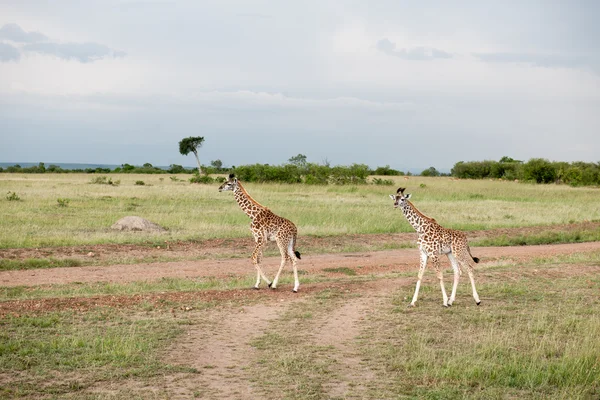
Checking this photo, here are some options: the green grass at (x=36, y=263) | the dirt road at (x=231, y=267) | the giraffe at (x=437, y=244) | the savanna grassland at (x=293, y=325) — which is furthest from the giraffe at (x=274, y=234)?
the green grass at (x=36, y=263)

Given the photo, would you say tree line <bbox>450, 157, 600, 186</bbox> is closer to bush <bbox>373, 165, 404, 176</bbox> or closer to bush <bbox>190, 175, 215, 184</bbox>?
bush <bbox>373, 165, 404, 176</bbox>

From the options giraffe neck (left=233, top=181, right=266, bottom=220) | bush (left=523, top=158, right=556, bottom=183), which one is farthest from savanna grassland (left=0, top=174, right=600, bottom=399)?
bush (left=523, top=158, right=556, bottom=183)

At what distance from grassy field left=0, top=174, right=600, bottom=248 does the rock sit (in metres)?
0.38

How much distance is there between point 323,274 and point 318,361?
8.03 m

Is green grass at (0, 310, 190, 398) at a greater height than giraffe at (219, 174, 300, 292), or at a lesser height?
lesser

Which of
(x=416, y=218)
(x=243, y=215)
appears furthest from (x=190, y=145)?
(x=416, y=218)

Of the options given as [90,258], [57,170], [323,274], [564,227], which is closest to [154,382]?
[323,274]

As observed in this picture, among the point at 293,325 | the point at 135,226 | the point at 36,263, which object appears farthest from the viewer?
the point at 135,226

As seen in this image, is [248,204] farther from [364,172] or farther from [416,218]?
[364,172]

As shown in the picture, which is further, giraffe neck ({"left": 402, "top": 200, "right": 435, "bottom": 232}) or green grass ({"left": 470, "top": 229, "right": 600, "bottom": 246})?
green grass ({"left": 470, "top": 229, "right": 600, "bottom": 246})

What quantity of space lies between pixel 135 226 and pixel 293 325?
13881 millimetres

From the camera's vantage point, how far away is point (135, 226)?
2325 centimetres

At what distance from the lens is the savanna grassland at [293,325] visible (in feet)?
25.8

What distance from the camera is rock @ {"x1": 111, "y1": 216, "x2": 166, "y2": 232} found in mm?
23188
